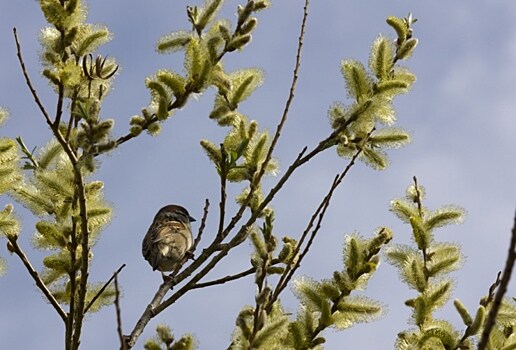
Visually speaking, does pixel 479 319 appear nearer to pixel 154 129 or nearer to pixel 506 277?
pixel 506 277

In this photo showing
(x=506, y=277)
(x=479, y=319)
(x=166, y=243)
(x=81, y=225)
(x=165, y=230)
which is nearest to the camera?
(x=506, y=277)

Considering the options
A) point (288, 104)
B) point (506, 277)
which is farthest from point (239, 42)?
point (506, 277)

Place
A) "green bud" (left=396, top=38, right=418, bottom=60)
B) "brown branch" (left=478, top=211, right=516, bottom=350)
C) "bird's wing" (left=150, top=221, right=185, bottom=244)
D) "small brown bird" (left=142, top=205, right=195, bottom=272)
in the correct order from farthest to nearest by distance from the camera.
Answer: "bird's wing" (left=150, top=221, right=185, bottom=244)
"small brown bird" (left=142, top=205, right=195, bottom=272)
"green bud" (left=396, top=38, right=418, bottom=60)
"brown branch" (left=478, top=211, right=516, bottom=350)

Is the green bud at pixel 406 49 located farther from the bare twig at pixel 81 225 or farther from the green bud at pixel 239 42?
the bare twig at pixel 81 225

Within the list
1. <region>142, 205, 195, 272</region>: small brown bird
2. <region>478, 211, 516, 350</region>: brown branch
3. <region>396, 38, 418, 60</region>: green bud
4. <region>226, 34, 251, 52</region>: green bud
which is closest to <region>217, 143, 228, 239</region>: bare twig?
<region>226, 34, 251, 52</region>: green bud

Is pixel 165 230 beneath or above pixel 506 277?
above

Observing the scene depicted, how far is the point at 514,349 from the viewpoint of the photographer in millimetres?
4121

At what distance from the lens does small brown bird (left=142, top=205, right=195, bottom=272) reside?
7324mm

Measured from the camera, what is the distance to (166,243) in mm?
7438

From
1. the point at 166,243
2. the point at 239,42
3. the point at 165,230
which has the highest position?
the point at 165,230

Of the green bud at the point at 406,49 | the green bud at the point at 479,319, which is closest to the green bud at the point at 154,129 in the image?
the green bud at the point at 406,49

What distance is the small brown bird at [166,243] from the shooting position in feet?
24.0

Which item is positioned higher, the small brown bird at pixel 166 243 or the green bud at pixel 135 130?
the small brown bird at pixel 166 243

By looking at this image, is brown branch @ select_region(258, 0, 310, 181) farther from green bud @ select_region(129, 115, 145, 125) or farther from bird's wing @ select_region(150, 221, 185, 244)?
bird's wing @ select_region(150, 221, 185, 244)
